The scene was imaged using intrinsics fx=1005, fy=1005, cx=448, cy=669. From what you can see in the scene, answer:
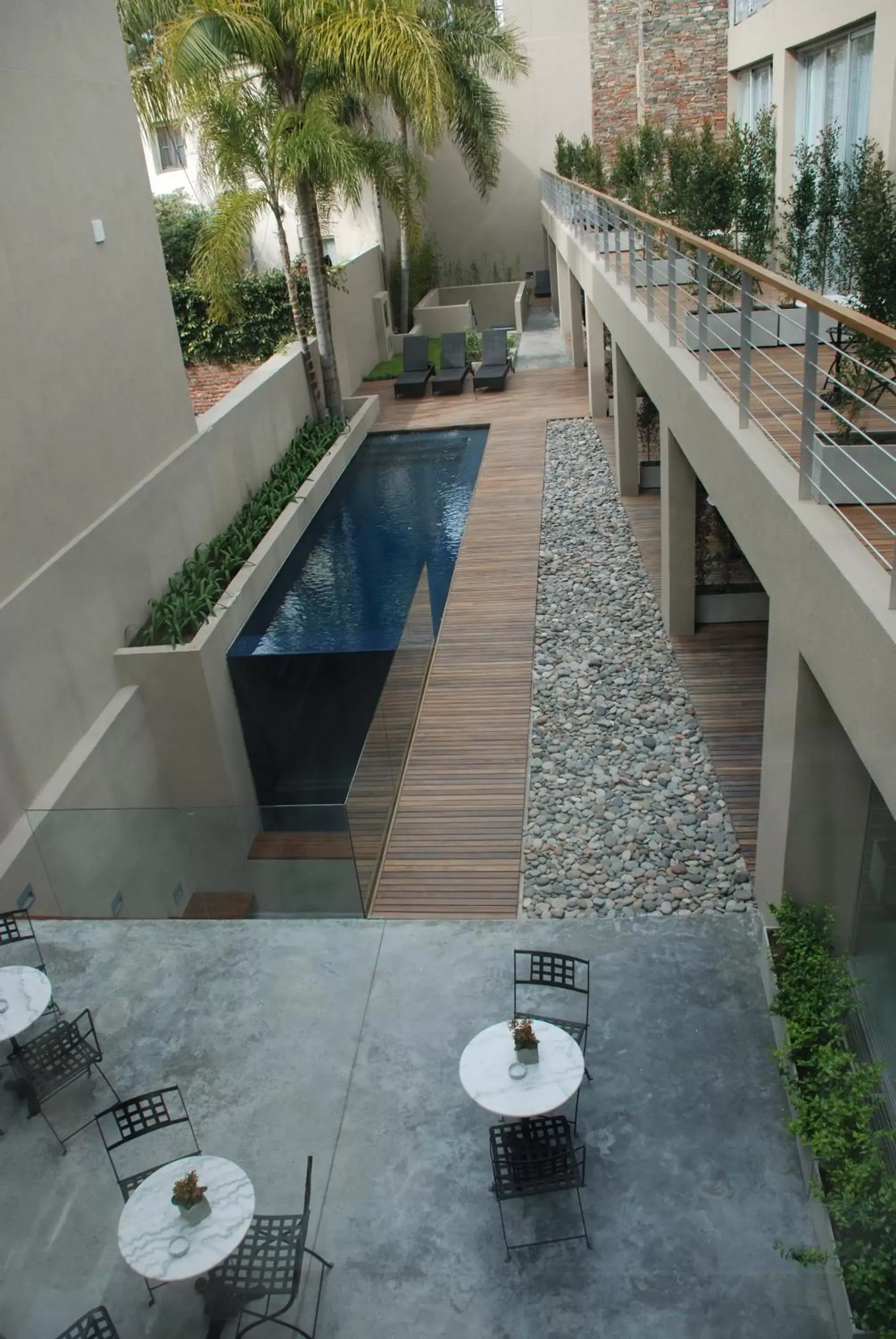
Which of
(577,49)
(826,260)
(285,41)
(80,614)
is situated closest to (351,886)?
(80,614)

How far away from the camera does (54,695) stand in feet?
28.9

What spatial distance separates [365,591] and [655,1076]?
778 cm

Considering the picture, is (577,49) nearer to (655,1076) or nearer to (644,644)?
(644,644)

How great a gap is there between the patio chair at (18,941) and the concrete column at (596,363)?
12806 millimetres

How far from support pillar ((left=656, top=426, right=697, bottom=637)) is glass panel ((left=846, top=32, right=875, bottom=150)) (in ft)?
13.2

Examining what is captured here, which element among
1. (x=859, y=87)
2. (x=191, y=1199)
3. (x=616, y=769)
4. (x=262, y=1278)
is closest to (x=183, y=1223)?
(x=191, y=1199)

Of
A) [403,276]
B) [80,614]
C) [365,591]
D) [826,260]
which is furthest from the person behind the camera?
[403,276]

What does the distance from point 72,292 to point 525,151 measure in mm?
21619

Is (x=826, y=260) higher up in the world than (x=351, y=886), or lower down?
higher up

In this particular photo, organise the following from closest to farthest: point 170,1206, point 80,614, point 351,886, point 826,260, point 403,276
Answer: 1. point 170,1206
2. point 351,886
3. point 80,614
4. point 826,260
5. point 403,276

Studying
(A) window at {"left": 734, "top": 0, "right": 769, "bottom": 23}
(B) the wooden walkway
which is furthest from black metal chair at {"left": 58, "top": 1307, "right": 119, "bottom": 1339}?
(A) window at {"left": 734, "top": 0, "right": 769, "bottom": 23}

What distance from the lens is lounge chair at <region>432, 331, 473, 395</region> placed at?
20625 mm

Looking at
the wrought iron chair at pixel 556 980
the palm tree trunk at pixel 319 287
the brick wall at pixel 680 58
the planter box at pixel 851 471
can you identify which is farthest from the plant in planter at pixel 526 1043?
the brick wall at pixel 680 58

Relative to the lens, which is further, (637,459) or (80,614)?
(637,459)
